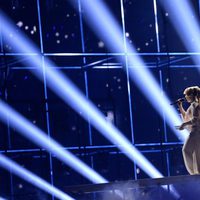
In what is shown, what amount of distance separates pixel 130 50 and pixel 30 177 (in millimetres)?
2160

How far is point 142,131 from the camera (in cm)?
959

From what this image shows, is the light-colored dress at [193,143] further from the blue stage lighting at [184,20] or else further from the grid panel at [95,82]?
the blue stage lighting at [184,20]

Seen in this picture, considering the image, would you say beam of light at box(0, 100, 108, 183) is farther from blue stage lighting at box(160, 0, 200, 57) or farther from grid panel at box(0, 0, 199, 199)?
blue stage lighting at box(160, 0, 200, 57)

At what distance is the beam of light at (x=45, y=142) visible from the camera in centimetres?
804

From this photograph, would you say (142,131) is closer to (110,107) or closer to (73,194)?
(110,107)

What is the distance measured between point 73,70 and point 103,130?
0.86 metres

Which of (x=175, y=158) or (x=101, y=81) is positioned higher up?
(x=101, y=81)

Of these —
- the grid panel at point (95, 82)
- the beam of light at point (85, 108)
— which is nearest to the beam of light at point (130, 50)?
the grid panel at point (95, 82)

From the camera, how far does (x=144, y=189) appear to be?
5.42 meters

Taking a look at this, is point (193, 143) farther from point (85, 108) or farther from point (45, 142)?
point (85, 108)

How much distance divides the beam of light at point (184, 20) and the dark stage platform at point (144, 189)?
386cm

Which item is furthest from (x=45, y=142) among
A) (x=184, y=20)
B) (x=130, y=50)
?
(x=184, y=20)

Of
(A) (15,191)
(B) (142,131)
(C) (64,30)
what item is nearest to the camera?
(A) (15,191)

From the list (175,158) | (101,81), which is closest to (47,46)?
(101,81)
